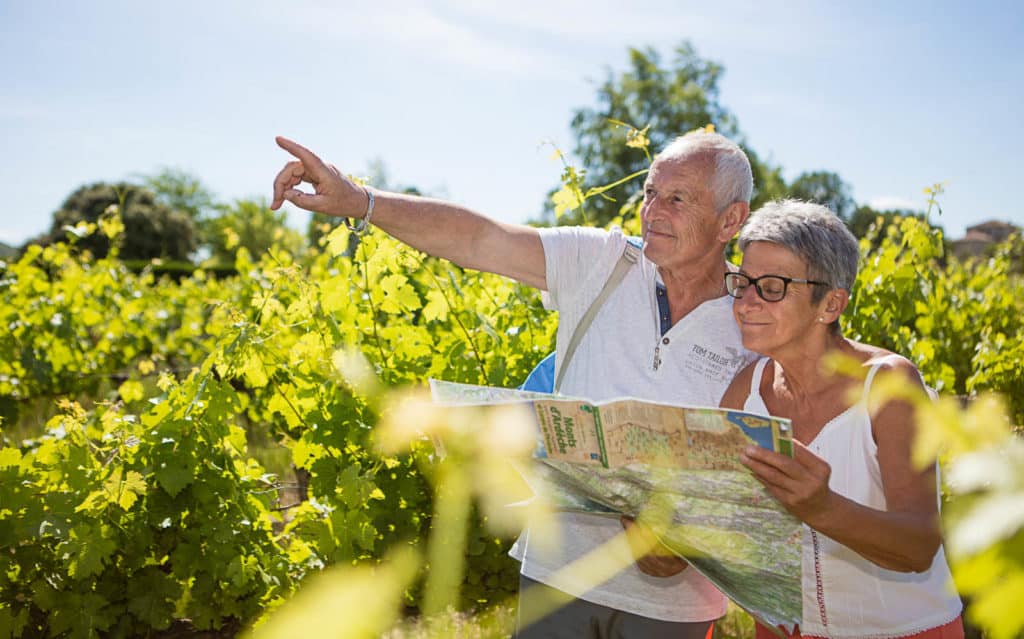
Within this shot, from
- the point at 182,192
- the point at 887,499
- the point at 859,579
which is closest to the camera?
the point at 887,499

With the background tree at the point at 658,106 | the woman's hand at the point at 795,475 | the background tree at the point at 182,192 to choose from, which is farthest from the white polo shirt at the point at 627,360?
the background tree at the point at 182,192

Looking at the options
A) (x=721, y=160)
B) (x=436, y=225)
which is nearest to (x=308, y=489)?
(x=436, y=225)

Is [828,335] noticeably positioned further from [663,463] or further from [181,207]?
[181,207]

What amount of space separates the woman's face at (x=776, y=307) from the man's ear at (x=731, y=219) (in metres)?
0.32

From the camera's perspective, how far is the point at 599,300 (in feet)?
7.06

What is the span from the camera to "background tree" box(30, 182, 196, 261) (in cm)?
4591

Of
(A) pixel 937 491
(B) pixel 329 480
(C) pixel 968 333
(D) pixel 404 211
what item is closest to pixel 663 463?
(A) pixel 937 491

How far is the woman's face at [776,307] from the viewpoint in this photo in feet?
5.82

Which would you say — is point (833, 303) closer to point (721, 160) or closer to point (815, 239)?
point (815, 239)

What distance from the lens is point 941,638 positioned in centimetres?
175

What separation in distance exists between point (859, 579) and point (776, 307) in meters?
0.59

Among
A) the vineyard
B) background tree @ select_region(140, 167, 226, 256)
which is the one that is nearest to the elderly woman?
the vineyard

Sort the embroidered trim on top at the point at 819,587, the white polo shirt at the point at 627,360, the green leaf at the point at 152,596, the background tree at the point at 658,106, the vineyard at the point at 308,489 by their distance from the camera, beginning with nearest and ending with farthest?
the embroidered trim on top at the point at 819,587 → the white polo shirt at the point at 627,360 → the vineyard at the point at 308,489 → the green leaf at the point at 152,596 → the background tree at the point at 658,106

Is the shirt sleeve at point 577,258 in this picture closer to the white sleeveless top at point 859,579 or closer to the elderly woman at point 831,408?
the elderly woman at point 831,408
